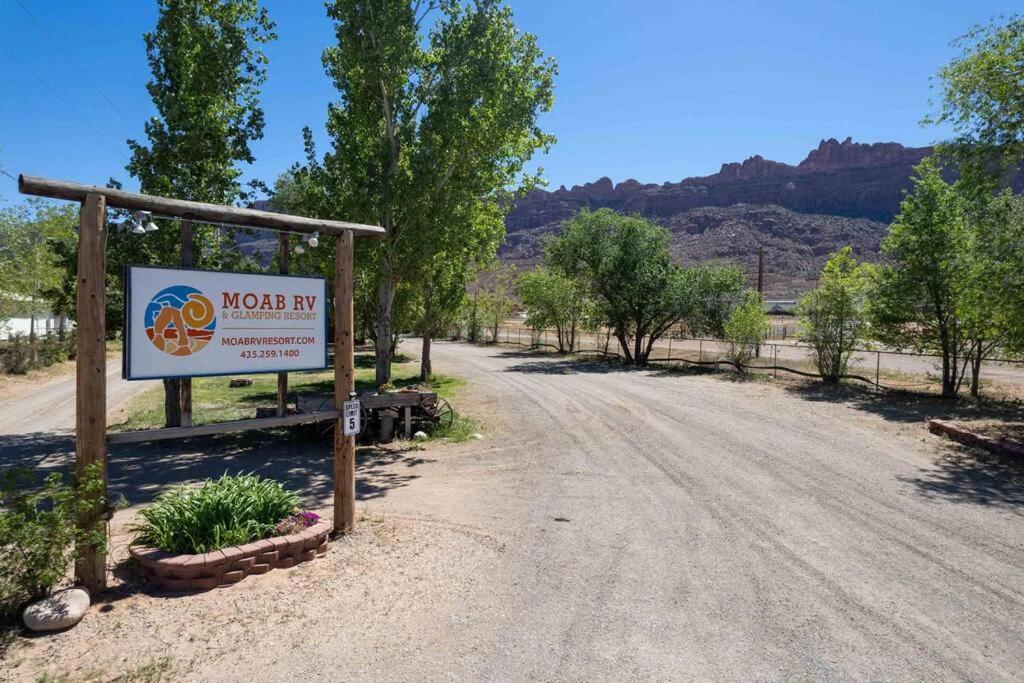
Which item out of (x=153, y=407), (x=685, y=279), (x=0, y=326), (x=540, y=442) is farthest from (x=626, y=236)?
(x=0, y=326)

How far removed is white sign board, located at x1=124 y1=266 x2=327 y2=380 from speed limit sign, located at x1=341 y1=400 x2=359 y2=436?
55 cm

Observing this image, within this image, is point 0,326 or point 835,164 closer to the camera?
point 0,326

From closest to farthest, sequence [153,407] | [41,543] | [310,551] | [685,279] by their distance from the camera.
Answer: [41,543], [310,551], [153,407], [685,279]

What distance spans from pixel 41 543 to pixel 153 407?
1350 centimetres

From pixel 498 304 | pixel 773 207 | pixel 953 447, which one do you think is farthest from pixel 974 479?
pixel 773 207

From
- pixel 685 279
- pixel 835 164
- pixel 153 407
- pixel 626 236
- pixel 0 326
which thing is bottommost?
pixel 153 407

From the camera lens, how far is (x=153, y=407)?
16094 millimetres

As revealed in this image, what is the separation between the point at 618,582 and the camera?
5.16 meters

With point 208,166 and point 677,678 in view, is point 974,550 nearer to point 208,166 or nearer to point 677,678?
point 677,678

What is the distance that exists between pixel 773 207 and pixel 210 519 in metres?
142

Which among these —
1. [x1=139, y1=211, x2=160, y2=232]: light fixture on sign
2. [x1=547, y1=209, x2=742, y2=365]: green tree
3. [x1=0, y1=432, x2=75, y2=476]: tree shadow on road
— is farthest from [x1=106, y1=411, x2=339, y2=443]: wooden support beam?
[x1=547, y1=209, x2=742, y2=365]: green tree

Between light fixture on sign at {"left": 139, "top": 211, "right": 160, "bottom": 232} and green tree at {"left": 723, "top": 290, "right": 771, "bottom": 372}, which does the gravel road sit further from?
green tree at {"left": 723, "top": 290, "right": 771, "bottom": 372}

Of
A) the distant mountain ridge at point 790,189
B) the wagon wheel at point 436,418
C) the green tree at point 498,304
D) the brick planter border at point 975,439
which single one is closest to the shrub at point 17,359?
the wagon wheel at point 436,418

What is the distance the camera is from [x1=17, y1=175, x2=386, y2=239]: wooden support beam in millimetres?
4500
